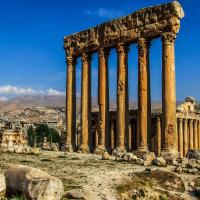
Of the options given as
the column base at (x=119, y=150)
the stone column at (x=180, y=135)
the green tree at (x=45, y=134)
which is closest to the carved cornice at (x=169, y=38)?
the column base at (x=119, y=150)

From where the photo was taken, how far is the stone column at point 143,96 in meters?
39.4

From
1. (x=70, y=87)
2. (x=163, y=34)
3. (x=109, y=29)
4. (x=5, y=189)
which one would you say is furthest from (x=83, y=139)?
(x=5, y=189)

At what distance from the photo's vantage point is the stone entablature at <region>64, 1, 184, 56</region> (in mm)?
37594

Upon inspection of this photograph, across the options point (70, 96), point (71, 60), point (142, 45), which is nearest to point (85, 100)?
point (70, 96)

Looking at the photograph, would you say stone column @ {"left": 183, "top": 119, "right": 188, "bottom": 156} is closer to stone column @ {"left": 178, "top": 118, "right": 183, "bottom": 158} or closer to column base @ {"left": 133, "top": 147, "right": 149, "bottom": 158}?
stone column @ {"left": 178, "top": 118, "right": 183, "bottom": 158}

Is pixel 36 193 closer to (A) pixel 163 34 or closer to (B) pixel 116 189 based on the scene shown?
(B) pixel 116 189

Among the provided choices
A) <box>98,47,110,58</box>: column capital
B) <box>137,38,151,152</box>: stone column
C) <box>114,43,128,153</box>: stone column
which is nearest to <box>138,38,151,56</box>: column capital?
<box>137,38,151,152</box>: stone column

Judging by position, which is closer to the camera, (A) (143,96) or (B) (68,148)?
(A) (143,96)

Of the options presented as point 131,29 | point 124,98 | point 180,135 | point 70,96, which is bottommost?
point 180,135

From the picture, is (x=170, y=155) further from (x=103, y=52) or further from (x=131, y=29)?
(x=103, y=52)

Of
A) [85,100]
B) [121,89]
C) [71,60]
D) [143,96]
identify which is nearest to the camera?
[143,96]

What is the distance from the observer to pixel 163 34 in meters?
38.1

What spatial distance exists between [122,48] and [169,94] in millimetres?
7766

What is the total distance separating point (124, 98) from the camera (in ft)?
139
